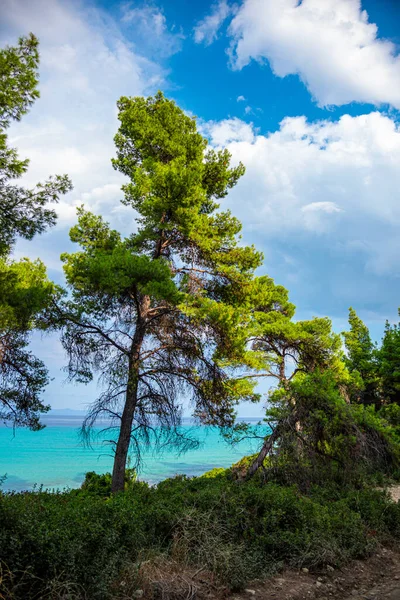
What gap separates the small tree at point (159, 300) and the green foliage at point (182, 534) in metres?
3.34

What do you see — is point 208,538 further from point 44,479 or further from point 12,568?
point 44,479

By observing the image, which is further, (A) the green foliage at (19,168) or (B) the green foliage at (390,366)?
(B) the green foliage at (390,366)

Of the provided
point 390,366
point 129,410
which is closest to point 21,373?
point 129,410

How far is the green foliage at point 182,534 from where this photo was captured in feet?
13.0

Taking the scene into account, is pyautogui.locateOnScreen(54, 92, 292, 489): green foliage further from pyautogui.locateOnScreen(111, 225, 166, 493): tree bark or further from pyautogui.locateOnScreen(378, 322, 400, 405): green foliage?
pyautogui.locateOnScreen(378, 322, 400, 405): green foliage

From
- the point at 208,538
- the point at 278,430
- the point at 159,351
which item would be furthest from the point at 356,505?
the point at 159,351

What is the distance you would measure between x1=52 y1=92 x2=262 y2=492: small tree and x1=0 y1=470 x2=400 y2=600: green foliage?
3342 millimetres

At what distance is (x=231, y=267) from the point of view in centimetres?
1216

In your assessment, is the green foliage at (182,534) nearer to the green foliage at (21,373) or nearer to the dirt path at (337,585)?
the dirt path at (337,585)

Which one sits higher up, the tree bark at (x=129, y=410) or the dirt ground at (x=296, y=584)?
the tree bark at (x=129, y=410)

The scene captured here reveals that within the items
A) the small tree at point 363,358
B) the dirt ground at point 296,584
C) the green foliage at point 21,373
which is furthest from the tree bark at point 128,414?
the small tree at point 363,358

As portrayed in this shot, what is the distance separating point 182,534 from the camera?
18.9 feet

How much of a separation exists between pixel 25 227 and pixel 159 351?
202 inches

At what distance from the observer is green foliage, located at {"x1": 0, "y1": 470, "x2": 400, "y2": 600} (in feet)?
13.0
